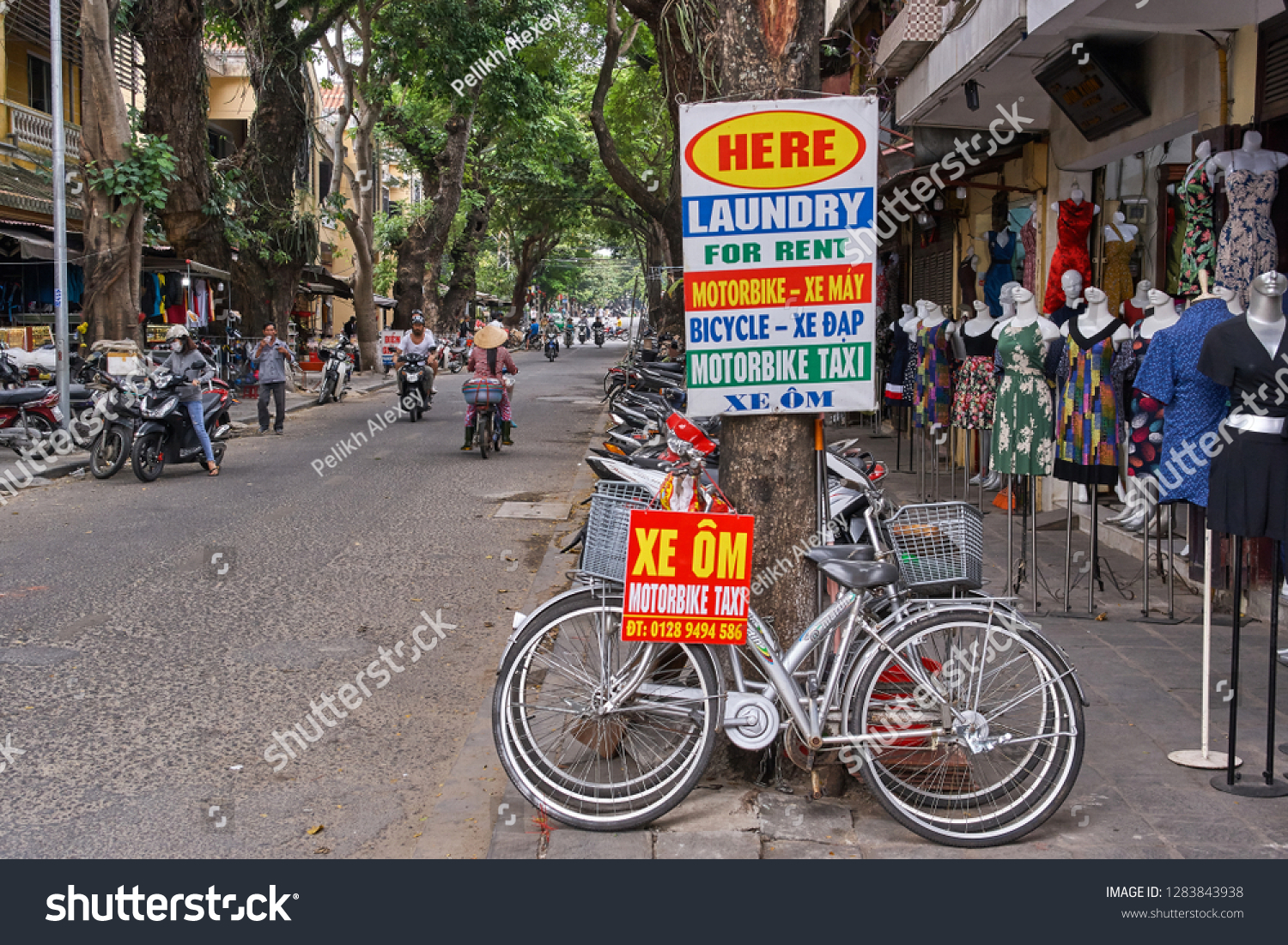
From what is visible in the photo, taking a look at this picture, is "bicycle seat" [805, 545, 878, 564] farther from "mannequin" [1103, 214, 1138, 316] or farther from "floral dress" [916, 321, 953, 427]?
"floral dress" [916, 321, 953, 427]

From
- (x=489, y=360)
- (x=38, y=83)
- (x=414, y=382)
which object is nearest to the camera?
(x=489, y=360)

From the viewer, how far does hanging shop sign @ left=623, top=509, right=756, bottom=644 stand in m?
3.77

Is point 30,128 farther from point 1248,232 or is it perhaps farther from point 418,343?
point 1248,232

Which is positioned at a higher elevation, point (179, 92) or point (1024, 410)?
point (179, 92)

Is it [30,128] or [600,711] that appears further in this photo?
[30,128]

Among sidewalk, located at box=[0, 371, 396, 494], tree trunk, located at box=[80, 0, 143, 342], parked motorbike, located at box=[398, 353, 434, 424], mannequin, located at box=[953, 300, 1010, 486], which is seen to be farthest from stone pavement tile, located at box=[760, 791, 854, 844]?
parked motorbike, located at box=[398, 353, 434, 424]

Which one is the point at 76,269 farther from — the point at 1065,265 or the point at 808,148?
the point at 808,148

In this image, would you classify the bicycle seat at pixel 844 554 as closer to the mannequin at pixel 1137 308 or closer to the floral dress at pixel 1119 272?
the mannequin at pixel 1137 308

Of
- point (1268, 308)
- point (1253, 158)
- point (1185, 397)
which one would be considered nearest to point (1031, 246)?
point (1253, 158)

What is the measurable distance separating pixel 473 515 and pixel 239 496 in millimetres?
2457

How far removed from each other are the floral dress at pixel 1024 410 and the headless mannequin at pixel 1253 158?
1.33m

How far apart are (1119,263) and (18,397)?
464 inches

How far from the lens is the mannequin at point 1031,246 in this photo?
10.7 m

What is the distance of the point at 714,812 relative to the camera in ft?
12.8
